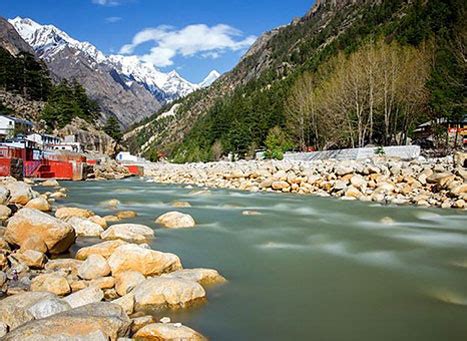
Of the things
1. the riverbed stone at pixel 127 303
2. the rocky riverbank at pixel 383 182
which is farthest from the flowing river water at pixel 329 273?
the rocky riverbank at pixel 383 182

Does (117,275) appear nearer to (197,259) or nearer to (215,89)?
(197,259)

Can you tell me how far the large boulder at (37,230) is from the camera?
8242 mm

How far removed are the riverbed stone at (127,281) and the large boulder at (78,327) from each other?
1.47 m

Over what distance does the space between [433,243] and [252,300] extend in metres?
6.80

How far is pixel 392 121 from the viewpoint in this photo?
1898 inches

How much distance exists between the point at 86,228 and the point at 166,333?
6512 millimetres

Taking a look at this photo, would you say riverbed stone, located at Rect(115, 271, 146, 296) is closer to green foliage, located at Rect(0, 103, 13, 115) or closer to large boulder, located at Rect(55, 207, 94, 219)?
large boulder, located at Rect(55, 207, 94, 219)

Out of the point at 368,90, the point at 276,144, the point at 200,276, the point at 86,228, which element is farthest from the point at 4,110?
the point at 200,276

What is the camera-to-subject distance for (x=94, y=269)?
689cm

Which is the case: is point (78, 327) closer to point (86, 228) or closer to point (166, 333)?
point (166, 333)

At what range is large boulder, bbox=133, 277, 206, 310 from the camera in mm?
5859

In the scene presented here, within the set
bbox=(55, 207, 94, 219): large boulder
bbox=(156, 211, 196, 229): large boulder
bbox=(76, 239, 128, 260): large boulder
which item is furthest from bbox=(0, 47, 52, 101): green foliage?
bbox=(76, 239, 128, 260): large boulder

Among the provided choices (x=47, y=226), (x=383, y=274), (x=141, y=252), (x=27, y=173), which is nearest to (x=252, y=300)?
(x=141, y=252)

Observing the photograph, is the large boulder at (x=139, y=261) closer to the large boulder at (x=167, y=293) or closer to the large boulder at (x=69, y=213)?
the large boulder at (x=167, y=293)
